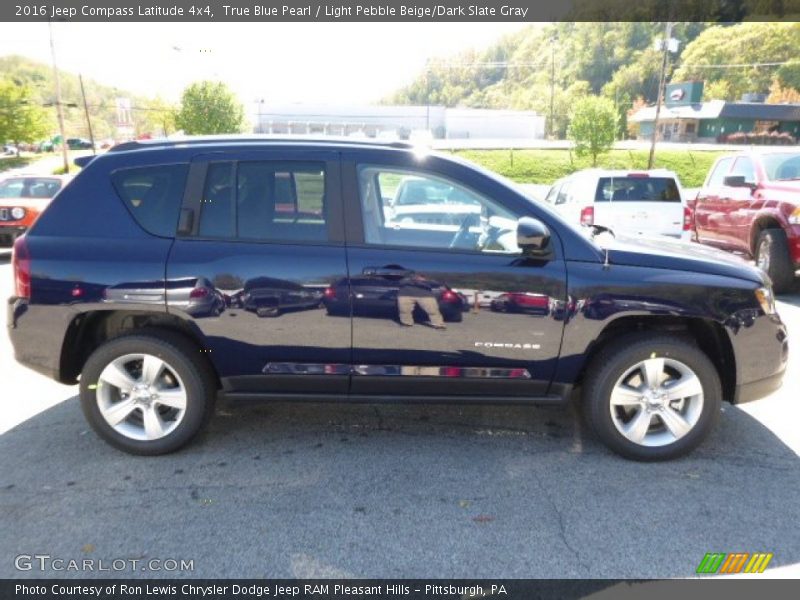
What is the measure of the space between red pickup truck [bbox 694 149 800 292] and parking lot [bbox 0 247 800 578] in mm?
4282

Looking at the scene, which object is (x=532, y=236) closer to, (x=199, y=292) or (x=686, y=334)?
(x=686, y=334)

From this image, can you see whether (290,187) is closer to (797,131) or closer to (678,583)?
(678,583)

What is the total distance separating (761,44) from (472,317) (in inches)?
4305

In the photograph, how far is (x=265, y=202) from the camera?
3467 millimetres

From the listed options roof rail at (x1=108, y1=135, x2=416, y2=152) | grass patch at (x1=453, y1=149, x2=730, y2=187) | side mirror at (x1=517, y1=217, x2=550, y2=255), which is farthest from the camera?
grass patch at (x1=453, y1=149, x2=730, y2=187)

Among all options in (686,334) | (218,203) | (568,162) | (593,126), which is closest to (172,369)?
(218,203)

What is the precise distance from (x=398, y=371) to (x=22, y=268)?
91.1 inches

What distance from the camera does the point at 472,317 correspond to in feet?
11.0

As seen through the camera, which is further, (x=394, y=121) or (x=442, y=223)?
(x=394, y=121)

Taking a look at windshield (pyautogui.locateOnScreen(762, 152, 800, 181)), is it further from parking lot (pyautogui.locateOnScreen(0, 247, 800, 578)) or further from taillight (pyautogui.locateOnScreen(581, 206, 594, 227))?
parking lot (pyautogui.locateOnScreen(0, 247, 800, 578))

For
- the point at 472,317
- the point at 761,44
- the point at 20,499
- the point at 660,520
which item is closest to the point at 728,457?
the point at 660,520

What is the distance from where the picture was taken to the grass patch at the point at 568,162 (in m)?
43.3

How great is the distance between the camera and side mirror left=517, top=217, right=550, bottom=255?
3213 millimetres

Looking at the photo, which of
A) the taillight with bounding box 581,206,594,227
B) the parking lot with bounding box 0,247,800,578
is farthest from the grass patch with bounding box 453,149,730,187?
the parking lot with bounding box 0,247,800,578
